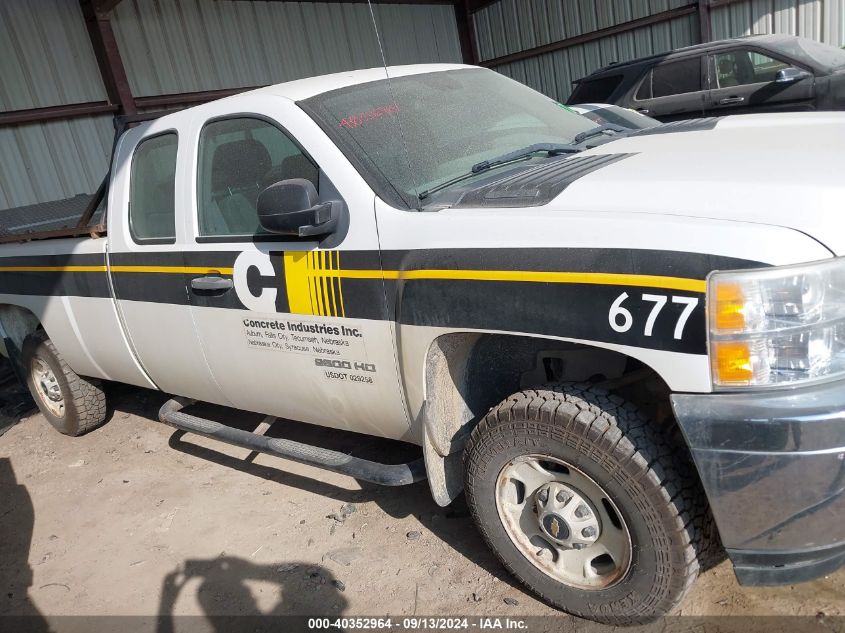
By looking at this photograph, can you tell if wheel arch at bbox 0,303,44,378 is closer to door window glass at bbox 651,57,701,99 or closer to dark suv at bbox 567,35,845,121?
dark suv at bbox 567,35,845,121

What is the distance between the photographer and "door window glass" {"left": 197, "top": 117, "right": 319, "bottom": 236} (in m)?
3.07

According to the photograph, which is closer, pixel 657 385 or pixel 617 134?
pixel 657 385

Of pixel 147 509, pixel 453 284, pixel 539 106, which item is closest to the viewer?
pixel 453 284

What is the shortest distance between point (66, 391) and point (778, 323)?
457 cm

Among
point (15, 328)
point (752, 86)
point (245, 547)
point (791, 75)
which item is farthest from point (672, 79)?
point (245, 547)

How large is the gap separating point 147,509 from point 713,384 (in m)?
3.27

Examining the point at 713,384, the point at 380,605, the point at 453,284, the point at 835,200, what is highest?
the point at 835,200

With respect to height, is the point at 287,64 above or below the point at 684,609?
above

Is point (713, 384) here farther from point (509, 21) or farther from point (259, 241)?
point (509, 21)

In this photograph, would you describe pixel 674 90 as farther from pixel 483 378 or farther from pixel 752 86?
pixel 483 378

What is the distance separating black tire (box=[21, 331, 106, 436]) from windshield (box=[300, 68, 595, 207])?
2958 millimetres

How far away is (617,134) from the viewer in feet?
10.9

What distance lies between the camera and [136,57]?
437 inches

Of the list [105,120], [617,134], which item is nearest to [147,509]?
[617,134]
